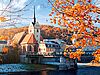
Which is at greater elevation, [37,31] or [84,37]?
[37,31]

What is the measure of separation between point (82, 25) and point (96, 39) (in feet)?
1.57

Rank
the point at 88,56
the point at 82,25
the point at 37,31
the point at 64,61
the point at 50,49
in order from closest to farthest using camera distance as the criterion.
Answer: the point at 82,25, the point at 64,61, the point at 88,56, the point at 50,49, the point at 37,31

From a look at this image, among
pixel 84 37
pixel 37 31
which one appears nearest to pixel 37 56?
pixel 37 31

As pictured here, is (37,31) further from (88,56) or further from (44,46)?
(88,56)

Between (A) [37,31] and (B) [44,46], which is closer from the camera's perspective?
(B) [44,46]

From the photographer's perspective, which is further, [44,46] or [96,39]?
[44,46]

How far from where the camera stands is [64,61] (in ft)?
164

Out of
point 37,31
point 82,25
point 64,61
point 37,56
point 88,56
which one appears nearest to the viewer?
point 82,25

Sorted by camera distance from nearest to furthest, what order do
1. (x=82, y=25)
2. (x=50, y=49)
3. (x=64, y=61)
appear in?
(x=82, y=25) → (x=64, y=61) → (x=50, y=49)

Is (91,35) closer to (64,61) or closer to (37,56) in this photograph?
(64,61)

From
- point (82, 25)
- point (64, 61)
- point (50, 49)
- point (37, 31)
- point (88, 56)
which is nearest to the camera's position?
point (82, 25)

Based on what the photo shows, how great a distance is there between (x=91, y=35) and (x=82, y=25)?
1.06ft

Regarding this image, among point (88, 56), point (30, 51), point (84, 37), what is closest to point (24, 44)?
point (30, 51)

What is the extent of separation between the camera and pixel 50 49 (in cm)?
6769
